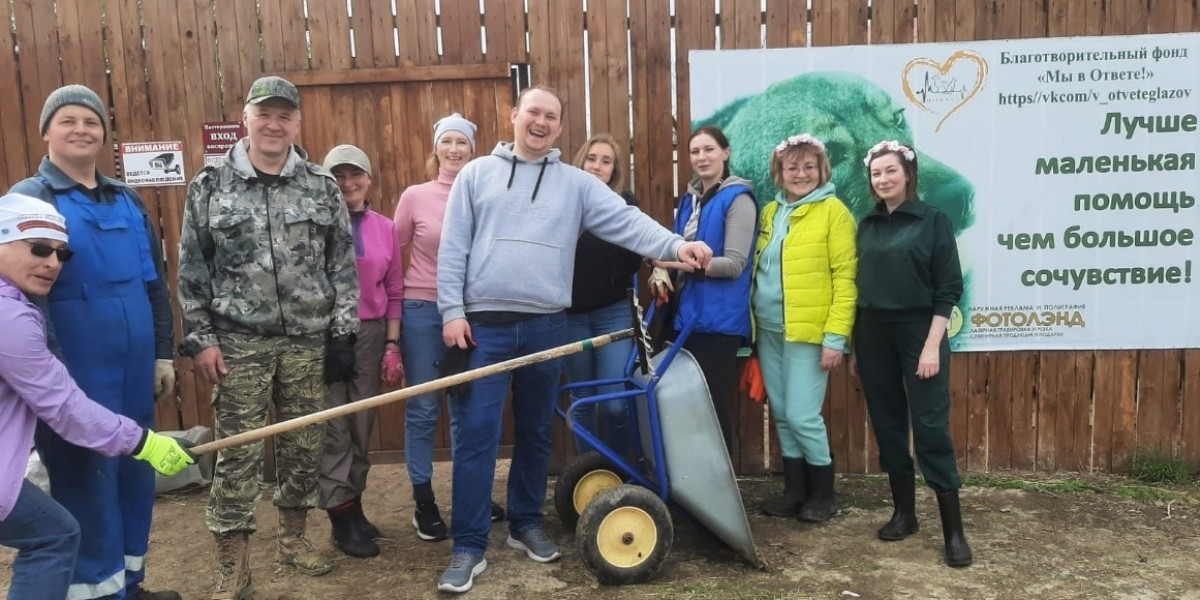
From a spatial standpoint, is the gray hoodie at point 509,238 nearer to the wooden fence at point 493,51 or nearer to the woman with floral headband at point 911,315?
the woman with floral headband at point 911,315

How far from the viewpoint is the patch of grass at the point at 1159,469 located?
14.4ft

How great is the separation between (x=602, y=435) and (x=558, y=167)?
1428mm

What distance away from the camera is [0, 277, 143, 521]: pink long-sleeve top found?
2.29m

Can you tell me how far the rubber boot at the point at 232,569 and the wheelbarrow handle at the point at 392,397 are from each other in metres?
0.51

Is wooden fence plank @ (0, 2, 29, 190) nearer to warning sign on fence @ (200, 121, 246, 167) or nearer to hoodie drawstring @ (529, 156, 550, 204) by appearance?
warning sign on fence @ (200, 121, 246, 167)

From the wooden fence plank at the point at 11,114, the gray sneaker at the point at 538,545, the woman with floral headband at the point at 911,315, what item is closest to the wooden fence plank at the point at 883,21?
the woman with floral headband at the point at 911,315

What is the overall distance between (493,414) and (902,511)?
1.98 m

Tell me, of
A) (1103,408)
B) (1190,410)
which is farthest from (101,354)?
(1190,410)

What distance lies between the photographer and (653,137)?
4.37 m

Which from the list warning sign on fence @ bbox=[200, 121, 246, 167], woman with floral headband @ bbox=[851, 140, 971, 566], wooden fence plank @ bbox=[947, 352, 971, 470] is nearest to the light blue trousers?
woman with floral headband @ bbox=[851, 140, 971, 566]

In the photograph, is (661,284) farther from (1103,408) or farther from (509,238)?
(1103,408)

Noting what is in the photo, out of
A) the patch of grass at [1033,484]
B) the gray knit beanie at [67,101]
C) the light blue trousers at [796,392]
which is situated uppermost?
the gray knit beanie at [67,101]

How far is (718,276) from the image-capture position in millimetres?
3592

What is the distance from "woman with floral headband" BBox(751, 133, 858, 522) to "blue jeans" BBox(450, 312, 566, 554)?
112cm
